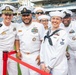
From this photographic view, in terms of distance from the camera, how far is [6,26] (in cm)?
505

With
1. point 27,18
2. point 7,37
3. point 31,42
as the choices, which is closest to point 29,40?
point 31,42

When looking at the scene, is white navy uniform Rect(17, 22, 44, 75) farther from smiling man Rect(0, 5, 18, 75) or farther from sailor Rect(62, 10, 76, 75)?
sailor Rect(62, 10, 76, 75)

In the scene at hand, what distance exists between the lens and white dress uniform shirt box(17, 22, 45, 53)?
4742 millimetres

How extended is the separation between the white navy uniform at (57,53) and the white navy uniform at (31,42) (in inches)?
21.9

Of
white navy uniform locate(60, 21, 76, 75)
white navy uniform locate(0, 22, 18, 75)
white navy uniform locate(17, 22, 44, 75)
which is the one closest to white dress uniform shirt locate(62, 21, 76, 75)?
white navy uniform locate(60, 21, 76, 75)

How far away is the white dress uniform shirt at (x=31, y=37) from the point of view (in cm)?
474

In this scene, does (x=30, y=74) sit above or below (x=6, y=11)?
below

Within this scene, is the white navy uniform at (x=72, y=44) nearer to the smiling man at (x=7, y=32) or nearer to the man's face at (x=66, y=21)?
the man's face at (x=66, y=21)

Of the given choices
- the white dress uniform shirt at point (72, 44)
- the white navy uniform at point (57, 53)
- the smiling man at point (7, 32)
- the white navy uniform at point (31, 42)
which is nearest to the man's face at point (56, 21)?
the white navy uniform at point (57, 53)

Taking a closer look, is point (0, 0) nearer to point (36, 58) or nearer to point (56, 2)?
point (56, 2)

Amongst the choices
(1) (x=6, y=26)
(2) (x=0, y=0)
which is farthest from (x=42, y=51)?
(2) (x=0, y=0)

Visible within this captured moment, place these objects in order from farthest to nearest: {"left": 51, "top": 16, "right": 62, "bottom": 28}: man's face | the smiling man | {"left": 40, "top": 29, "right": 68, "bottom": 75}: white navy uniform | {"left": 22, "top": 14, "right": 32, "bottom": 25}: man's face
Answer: the smiling man, {"left": 22, "top": 14, "right": 32, "bottom": 25}: man's face, {"left": 51, "top": 16, "right": 62, "bottom": 28}: man's face, {"left": 40, "top": 29, "right": 68, "bottom": 75}: white navy uniform

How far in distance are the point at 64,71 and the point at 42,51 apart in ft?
1.72

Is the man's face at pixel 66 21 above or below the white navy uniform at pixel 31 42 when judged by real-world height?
above
